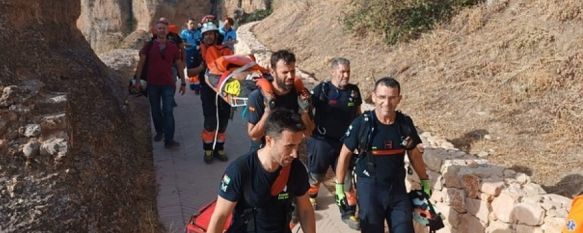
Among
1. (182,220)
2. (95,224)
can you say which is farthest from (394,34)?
(95,224)

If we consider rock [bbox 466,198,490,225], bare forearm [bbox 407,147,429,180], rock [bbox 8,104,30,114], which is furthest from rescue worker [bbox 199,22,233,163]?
rock [bbox 466,198,490,225]

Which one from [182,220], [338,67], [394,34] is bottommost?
[182,220]

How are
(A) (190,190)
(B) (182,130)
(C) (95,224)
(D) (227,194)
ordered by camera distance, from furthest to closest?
(B) (182,130) → (A) (190,190) → (C) (95,224) → (D) (227,194)

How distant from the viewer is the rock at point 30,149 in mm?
4863

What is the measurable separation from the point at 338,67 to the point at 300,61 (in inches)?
296

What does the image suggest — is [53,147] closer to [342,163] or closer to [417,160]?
[342,163]

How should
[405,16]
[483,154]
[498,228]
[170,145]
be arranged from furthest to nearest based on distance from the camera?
[405,16] → [170,145] → [483,154] → [498,228]

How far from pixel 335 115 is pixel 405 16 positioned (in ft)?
19.6

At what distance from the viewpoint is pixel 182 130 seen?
360 inches

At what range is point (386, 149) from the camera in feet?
14.5

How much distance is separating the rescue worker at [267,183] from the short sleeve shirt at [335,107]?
2151 mm

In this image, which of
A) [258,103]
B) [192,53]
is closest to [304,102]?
[258,103]

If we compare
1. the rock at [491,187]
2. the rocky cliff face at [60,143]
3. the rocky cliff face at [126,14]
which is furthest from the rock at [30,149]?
the rocky cliff face at [126,14]

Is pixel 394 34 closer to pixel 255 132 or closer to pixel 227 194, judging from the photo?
pixel 255 132
